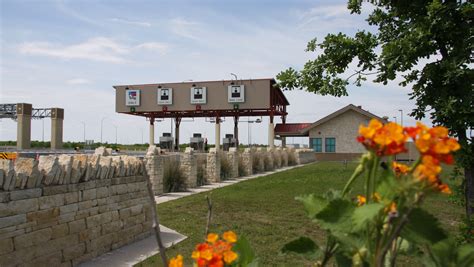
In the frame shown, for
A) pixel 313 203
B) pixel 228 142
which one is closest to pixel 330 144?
pixel 228 142

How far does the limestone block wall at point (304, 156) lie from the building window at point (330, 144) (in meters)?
1.89

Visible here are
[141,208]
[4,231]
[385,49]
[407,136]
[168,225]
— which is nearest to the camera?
[407,136]

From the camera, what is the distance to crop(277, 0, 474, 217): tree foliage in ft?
11.3

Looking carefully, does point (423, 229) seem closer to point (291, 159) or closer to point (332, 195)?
point (332, 195)

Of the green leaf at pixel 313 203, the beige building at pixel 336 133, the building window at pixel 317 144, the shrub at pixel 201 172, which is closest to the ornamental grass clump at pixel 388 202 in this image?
the green leaf at pixel 313 203

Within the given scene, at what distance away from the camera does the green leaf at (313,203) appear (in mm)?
1168

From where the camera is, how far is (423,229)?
1016mm

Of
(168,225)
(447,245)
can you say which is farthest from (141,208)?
(447,245)

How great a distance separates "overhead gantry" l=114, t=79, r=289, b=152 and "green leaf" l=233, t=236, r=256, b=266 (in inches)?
1359

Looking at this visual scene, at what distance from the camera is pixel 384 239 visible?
3.37ft

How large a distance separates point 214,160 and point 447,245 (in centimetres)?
1673

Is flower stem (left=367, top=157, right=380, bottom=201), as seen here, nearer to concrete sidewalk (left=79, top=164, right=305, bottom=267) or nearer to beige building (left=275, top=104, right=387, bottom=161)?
concrete sidewalk (left=79, top=164, right=305, bottom=267)

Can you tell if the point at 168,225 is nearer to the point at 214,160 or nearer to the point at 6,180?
the point at 6,180

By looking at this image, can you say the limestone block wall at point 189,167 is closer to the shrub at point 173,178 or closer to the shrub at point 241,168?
the shrub at point 173,178
